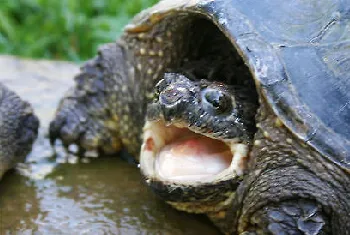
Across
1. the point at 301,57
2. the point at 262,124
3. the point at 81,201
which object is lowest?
the point at 81,201

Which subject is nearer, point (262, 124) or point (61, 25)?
point (262, 124)

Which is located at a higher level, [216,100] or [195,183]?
[216,100]

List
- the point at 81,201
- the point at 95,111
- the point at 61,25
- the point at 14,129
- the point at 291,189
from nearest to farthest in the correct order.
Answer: the point at 291,189, the point at 81,201, the point at 14,129, the point at 95,111, the point at 61,25

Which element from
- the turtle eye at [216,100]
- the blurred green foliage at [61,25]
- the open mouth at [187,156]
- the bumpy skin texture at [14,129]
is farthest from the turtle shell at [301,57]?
the blurred green foliage at [61,25]

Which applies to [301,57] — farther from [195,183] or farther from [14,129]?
[14,129]

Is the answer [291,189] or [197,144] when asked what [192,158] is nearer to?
[197,144]

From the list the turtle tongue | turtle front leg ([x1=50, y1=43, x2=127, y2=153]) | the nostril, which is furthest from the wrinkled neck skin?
turtle front leg ([x1=50, y1=43, x2=127, y2=153])

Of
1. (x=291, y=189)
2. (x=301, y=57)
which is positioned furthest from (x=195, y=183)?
(x=301, y=57)

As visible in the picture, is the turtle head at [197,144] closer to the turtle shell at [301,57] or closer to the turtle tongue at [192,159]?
the turtle tongue at [192,159]

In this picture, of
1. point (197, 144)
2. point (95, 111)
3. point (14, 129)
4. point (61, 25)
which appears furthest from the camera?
point (61, 25)
